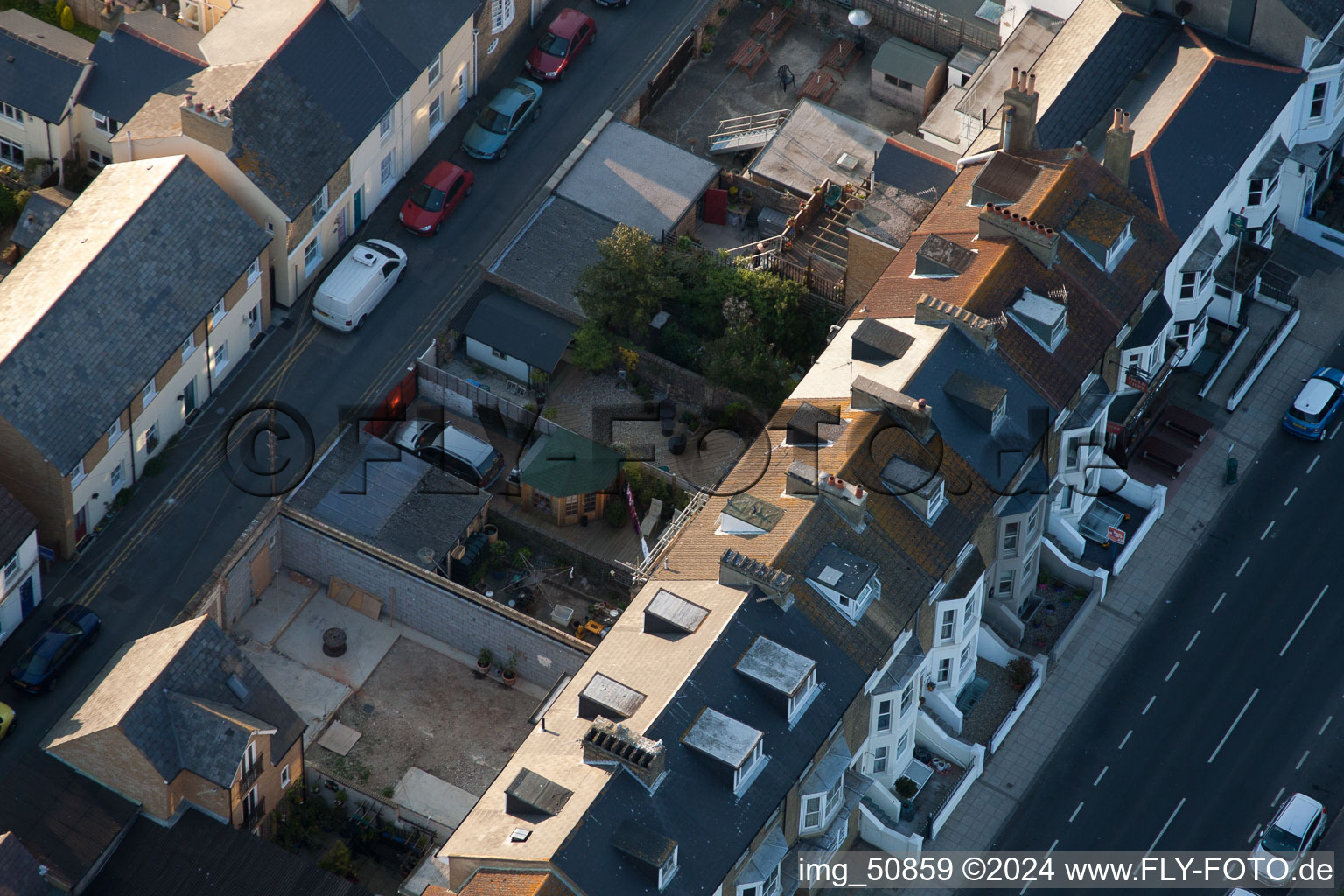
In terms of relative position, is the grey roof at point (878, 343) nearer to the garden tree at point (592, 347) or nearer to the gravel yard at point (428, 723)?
the garden tree at point (592, 347)

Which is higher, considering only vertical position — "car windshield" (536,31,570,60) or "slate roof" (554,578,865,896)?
"car windshield" (536,31,570,60)

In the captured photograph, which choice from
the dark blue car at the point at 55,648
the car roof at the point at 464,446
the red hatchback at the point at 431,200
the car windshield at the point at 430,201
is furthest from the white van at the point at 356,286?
the dark blue car at the point at 55,648

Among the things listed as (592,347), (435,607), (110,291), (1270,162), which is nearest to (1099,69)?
(1270,162)

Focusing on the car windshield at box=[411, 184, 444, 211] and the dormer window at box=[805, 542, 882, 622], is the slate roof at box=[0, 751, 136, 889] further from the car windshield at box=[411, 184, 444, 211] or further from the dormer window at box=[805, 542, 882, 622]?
the car windshield at box=[411, 184, 444, 211]

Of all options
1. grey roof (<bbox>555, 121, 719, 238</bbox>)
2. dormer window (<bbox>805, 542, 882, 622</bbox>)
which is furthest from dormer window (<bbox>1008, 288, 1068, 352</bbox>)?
grey roof (<bbox>555, 121, 719, 238</bbox>)

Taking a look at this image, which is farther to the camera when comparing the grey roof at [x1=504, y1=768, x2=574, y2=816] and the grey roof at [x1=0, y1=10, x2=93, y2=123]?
the grey roof at [x1=0, y1=10, x2=93, y2=123]

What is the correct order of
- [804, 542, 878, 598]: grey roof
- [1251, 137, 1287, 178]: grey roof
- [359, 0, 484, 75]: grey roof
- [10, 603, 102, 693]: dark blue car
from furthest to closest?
[359, 0, 484, 75]: grey roof, [1251, 137, 1287, 178]: grey roof, [10, 603, 102, 693]: dark blue car, [804, 542, 878, 598]: grey roof
